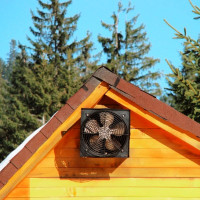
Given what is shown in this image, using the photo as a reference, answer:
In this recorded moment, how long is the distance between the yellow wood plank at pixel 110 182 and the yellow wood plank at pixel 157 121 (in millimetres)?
541

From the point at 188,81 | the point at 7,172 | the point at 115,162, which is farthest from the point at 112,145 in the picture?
the point at 188,81

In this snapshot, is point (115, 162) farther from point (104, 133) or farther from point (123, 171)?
point (104, 133)

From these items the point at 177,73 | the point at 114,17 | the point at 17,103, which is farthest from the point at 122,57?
the point at 177,73

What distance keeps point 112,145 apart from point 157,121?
2.05 feet

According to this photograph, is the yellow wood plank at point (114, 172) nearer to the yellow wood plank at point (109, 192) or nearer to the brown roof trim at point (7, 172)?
the yellow wood plank at point (109, 192)

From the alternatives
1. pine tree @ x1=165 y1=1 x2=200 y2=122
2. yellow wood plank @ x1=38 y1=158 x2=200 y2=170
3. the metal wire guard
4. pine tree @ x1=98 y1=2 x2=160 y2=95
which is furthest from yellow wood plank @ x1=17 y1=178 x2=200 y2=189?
pine tree @ x1=98 y1=2 x2=160 y2=95

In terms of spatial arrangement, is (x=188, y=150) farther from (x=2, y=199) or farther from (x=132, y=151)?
(x=2, y=199)

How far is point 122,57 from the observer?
28453 mm

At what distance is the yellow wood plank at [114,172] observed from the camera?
14.7 ft

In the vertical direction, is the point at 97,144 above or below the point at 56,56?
below

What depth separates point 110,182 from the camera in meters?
4.52

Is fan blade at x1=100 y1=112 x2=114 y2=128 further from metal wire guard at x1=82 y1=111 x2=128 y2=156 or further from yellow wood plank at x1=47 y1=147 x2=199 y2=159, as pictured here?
yellow wood plank at x1=47 y1=147 x2=199 y2=159

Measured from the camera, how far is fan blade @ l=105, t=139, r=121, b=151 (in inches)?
165

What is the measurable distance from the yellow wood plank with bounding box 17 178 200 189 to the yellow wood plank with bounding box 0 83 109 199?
0.27 m
